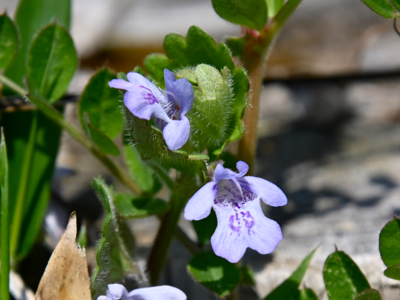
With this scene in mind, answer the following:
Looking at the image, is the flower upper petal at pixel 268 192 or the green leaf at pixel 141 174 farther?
the green leaf at pixel 141 174

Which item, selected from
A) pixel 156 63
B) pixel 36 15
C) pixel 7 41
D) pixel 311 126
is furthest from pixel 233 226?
pixel 311 126

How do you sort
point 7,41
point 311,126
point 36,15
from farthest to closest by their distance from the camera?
point 311,126, point 36,15, point 7,41

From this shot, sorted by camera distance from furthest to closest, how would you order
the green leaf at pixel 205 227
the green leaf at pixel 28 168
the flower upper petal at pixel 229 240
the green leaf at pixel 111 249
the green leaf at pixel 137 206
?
the green leaf at pixel 28 168 < the green leaf at pixel 205 227 < the green leaf at pixel 137 206 < the green leaf at pixel 111 249 < the flower upper petal at pixel 229 240

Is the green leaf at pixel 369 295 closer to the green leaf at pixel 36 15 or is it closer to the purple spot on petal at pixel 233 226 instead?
the purple spot on petal at pixel 233 226

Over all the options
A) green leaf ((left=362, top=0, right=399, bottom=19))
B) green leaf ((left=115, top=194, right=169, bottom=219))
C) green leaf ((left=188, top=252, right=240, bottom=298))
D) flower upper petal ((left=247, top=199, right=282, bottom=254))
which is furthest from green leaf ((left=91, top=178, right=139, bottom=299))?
green leaf ((left=362, top=0, right=399, bottom=19))

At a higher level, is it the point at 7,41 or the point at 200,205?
the point at 7,41

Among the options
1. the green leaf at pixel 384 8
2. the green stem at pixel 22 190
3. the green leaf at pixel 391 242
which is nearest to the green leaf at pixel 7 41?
the green stem at pixel 22 190

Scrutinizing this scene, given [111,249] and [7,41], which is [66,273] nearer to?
[111,249]
